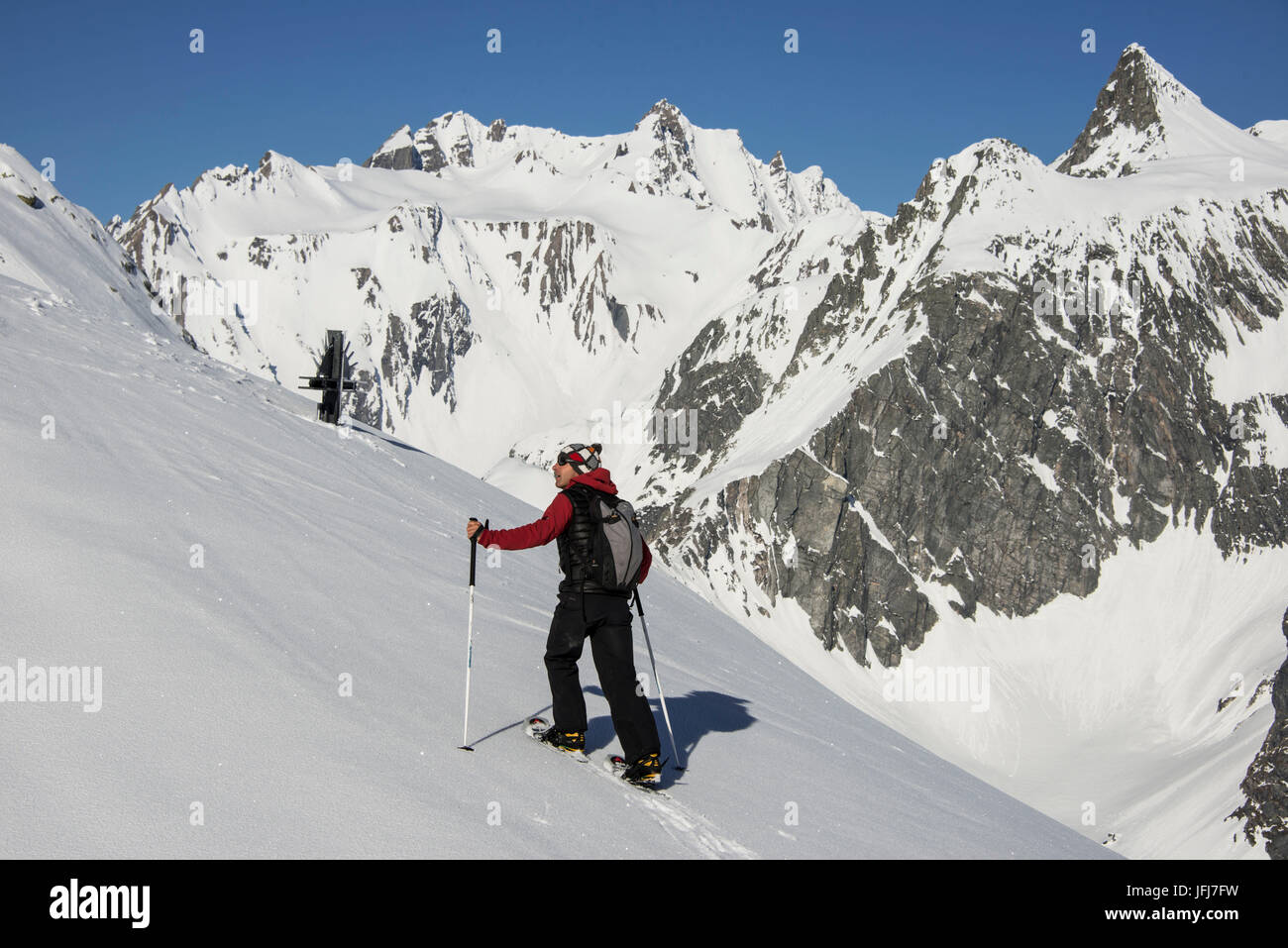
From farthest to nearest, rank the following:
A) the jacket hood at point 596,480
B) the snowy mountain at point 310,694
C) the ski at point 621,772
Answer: the jacket hood at point 596,480 → the ski at point 621,772 → the snowy mountain at point 310,694

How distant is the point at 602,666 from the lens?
7.49 m

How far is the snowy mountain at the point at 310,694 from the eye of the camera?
17.3 feet

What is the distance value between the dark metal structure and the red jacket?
14.4 m

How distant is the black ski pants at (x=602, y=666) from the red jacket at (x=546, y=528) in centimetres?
41

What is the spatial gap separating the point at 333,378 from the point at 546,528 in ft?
51.4

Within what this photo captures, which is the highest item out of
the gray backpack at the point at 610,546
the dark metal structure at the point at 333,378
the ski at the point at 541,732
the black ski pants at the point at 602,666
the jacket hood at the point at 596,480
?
the dark metal structure at the point at 333,378

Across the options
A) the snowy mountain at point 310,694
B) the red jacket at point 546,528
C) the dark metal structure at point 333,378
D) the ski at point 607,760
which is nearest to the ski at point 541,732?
the ski at point 607,760

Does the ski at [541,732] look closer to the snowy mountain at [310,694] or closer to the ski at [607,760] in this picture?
the ski at [607,760]

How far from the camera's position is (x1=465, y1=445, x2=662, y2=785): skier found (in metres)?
7.30

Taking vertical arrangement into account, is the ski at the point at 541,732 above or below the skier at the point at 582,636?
below

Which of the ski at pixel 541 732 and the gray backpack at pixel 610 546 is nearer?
the gray backpack at pixel 610 546

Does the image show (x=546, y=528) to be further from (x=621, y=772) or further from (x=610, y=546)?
(x=621, y=772)
